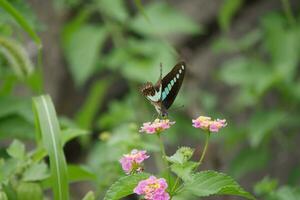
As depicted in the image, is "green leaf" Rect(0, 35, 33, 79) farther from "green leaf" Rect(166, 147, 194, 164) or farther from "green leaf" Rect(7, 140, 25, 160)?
"green leaf" Rect(166, 147, 194, 164)

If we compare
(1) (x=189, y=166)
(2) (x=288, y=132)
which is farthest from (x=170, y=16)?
(1) (x=189, y=166)

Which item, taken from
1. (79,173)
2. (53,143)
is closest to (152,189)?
(53,143)

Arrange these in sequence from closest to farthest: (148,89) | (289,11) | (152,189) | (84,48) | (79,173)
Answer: (152,189), (148,89), (79,173), (289,11), (84,48)

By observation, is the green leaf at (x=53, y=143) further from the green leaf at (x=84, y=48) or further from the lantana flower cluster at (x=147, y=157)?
the green leaf at (x=84, y=48)

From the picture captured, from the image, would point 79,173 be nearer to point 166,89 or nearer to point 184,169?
point 166,89

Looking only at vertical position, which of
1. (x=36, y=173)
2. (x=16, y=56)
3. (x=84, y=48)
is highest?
(x=84, y=48)

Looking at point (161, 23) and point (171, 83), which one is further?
point (161, 23)

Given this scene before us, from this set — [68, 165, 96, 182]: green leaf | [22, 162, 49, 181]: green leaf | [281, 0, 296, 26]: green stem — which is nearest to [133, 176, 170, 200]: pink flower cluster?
[22, 162, 49, 181]: green leaf
